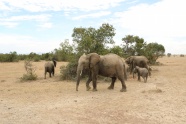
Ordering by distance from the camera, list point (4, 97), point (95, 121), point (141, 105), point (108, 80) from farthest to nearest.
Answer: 1. point (108, 80)
2. point (4, 97)
3. point (141, 105)
4. point (95, 121)

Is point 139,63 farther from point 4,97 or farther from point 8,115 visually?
point 8,115

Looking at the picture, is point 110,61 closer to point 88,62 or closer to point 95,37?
point 88,62

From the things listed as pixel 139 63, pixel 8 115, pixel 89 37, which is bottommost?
pixel 8 115

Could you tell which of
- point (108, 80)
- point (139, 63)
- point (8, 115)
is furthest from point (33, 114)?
point (139, 63)

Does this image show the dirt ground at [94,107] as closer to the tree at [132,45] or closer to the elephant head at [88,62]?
the elephant head at [88,62]

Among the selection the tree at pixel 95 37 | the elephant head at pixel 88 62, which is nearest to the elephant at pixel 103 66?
the elephant head at pixel 88 62

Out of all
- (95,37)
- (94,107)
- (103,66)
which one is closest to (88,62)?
(103,66)

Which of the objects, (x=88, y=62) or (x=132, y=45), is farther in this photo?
(x=132, y=45)

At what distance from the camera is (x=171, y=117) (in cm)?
902

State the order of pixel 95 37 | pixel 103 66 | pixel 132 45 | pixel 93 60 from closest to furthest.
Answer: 1. pixel 93 60
2. pixel 103 66
3. pixel 95 37
4. pixel 132 45

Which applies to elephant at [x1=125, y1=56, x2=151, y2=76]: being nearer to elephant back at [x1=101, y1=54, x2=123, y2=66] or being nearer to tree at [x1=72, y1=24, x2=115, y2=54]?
tree at [x1=72, y1=24, x2=115, y2=54]

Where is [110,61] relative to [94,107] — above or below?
above

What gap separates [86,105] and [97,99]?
1.24 m

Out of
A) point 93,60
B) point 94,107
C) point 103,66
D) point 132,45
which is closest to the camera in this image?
point 94,107
